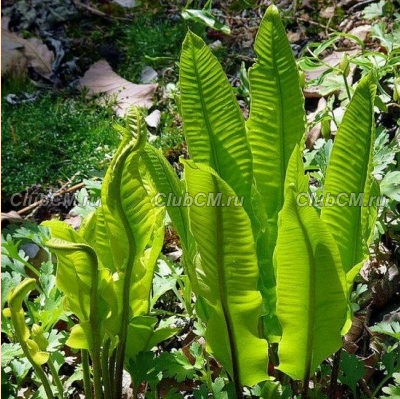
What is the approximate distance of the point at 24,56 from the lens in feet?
10.0

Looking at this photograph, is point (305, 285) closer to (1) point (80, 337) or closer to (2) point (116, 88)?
(1) point (80, 337)

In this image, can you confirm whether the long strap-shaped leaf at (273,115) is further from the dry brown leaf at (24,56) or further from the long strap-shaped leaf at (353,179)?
the dry brown leaf at (24,56)

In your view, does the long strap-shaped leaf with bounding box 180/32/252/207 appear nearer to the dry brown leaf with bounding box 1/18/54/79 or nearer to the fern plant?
the fern plant

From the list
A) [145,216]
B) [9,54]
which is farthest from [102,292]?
[9,54]

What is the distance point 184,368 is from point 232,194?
43 centimetres

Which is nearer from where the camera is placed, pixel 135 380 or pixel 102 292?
pixel 102 292

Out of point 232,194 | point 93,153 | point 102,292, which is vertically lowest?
point 93,153

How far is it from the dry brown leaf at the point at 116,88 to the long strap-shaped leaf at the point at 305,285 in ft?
5.25

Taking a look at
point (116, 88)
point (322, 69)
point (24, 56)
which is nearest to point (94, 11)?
point (24, 56)

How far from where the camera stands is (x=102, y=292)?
1.14 meters

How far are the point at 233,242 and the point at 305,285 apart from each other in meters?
0.13

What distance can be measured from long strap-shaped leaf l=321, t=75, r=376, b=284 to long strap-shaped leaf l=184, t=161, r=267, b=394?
170mm

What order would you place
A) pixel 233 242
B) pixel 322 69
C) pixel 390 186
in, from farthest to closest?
Answer: pixel 322 69, pixel 390 186, pixel 233 242

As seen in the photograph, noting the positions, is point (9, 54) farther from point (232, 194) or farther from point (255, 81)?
point (232, 194)
